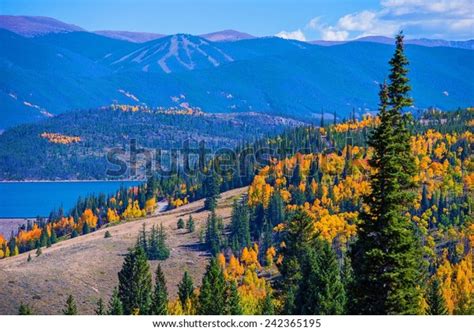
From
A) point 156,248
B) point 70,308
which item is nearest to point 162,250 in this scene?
point 156,248

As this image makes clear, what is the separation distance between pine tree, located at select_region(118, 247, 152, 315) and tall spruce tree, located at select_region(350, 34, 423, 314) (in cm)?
3011

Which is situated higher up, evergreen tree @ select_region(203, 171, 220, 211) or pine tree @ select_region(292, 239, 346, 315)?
pine tree @ select_region(292, 239, 346, 315)

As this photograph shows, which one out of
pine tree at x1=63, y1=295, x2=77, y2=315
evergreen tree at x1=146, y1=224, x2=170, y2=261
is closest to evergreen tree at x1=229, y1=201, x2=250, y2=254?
evergreen tree at x1=146, y1=224, x2=170, y2=261

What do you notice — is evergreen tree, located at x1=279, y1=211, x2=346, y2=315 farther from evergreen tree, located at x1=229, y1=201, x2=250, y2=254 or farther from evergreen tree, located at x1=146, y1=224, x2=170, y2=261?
evergreen tree, located at x1=229, y1=201, x2=250, y2=254

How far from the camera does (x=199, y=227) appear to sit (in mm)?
137375

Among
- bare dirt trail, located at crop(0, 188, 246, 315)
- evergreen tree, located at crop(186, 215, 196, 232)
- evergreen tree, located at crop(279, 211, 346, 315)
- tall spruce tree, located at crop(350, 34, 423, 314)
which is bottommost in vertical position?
bare dirt trail, located at crop(0, 188, 246, 315)

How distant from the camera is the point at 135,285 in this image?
53000 millimetres

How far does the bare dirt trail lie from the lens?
245 ft

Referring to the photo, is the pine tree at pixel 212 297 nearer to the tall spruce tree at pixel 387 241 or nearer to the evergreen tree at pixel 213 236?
the tall spruce tree at pixel 387 241

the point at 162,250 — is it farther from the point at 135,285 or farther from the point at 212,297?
the point at 212,297

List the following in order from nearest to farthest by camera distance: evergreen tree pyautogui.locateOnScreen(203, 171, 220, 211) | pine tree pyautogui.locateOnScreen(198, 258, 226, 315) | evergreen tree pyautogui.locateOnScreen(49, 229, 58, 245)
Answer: pine tree pyautogui.locateOnScreen(198, 258, 226, 315)
evergreen tree pyautogui.locateOnScreen(203, 171, 220, 211)
evergreen tree pyautogui.locateOnScreen(49, 229, 58, 245)

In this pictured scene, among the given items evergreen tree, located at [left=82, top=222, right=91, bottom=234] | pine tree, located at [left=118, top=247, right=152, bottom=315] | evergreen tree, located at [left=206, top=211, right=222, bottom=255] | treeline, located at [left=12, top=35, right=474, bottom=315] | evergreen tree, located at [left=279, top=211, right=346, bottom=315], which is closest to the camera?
Result: treeline, located at [left=12, top=35, right=474, bottom=315]

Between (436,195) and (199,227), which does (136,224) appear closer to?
(199,227)

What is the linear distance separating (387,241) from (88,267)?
88.0 m
